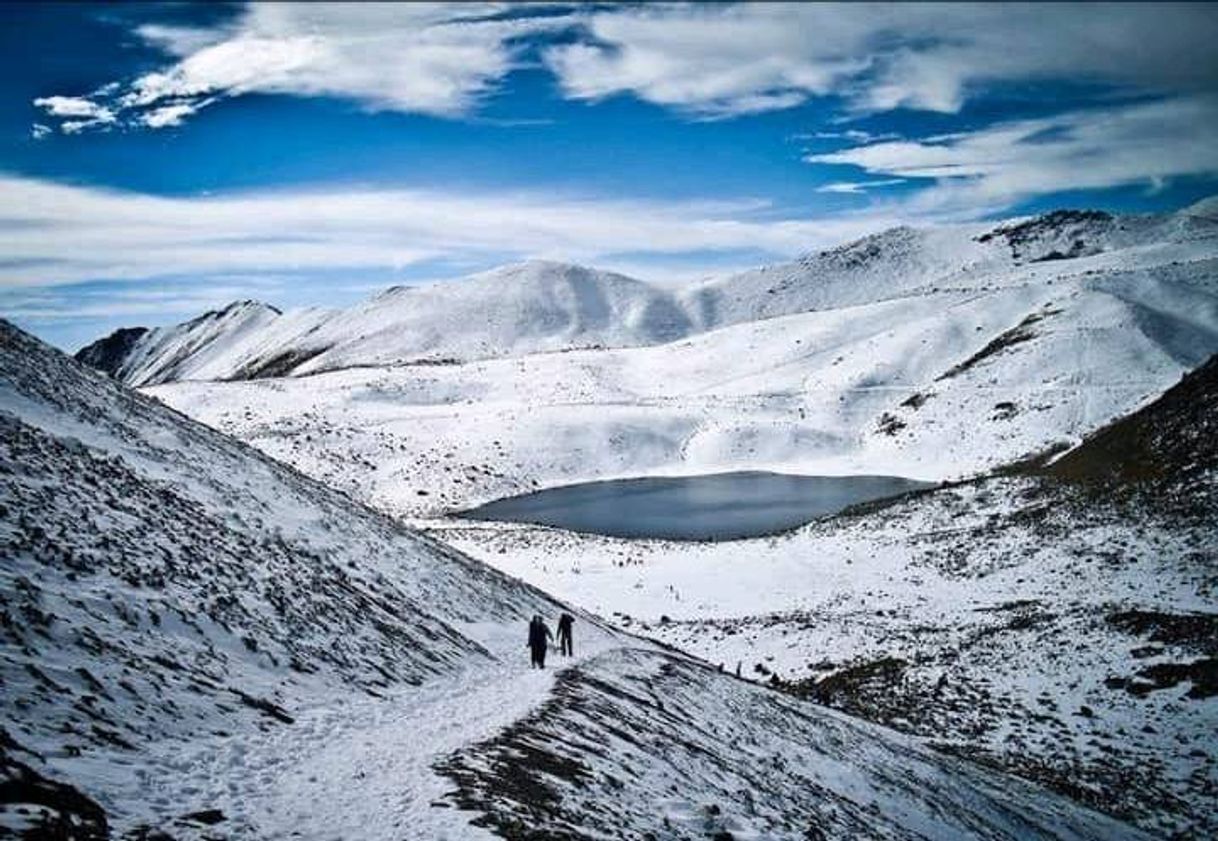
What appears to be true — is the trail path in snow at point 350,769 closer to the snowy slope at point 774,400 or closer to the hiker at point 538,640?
the hiker at point 538,640

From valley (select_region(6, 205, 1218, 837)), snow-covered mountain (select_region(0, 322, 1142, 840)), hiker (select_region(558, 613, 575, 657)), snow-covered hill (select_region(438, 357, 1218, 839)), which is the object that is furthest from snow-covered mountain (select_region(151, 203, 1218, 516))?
hiker (select_region(558, 613, 575, 657))

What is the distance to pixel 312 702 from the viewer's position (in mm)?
13766

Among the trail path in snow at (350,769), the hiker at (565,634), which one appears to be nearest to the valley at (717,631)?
the trail path in snow at (350,769)

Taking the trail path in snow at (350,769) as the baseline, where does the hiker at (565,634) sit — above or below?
below

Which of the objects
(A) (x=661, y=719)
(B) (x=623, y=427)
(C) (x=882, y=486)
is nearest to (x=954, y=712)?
(A) (x=661, y=719)

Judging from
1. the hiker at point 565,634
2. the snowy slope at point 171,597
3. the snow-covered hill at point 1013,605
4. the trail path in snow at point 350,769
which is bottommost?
the snow-covered hill at point 1013,605

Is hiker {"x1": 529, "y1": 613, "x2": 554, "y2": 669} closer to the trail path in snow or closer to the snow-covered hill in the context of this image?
the trail path in snow

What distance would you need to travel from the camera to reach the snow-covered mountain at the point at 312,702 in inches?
372

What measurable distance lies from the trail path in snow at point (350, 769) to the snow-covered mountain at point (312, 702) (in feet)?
0.15

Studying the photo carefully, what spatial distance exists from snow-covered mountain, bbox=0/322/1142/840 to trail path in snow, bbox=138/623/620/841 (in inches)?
Answer: 1.8

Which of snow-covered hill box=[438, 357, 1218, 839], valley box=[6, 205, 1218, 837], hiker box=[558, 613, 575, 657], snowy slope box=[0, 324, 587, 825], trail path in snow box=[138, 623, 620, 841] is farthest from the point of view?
snow-covered hill box=[438, 357, 1218, 839]

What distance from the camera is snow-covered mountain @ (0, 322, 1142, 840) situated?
31.0 ft

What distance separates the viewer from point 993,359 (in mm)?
93375

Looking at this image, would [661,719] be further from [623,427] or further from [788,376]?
[788,376]
